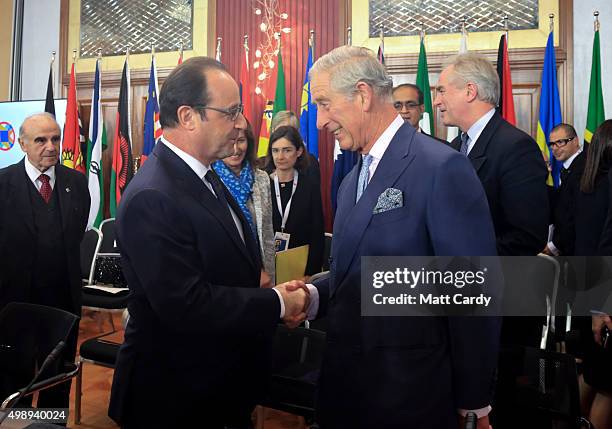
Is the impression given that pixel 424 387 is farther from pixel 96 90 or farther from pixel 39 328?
pixel 96 90

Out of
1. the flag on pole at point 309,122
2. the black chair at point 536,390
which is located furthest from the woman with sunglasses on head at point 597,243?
the flag on pole at point 309,122

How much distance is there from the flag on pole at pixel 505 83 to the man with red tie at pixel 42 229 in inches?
143

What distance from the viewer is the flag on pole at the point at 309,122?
5461mm

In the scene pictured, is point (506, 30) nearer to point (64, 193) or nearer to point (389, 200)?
point (64, 193)

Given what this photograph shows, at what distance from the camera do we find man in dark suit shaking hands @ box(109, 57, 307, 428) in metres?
1.30

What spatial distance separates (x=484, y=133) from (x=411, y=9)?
389 centimetres

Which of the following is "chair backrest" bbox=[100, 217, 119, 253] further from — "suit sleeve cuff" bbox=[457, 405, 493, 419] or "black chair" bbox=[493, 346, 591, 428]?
"suit sleeve cuff" bbox=[457, 405, 493, 419]

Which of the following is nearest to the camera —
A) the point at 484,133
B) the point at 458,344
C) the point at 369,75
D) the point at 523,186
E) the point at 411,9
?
the point at 458,344

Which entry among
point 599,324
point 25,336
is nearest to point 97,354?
point 25,336

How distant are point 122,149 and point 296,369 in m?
4.37

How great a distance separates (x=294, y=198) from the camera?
3814 millimetres

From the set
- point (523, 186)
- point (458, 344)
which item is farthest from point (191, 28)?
point (458, 344)

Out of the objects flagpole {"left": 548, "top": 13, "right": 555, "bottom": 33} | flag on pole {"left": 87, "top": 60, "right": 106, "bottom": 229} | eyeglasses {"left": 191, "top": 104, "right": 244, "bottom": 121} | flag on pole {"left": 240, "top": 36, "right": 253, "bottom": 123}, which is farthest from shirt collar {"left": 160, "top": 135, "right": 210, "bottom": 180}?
flag on pole {"left": 87, "top": 60, "right": 106, "bottom": 229}

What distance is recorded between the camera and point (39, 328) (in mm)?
2367
